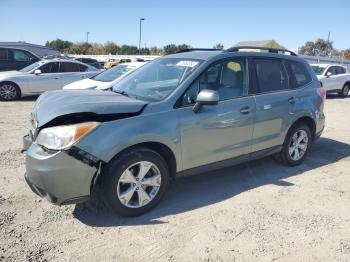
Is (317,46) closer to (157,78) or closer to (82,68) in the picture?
(82,68)

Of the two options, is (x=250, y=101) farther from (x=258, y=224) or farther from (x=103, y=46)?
(x=103, y=46)

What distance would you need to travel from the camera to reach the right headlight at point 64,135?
3.30m

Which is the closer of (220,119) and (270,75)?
(220,119)

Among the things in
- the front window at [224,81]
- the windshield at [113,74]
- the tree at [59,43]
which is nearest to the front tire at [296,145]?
the front window at [224,81]

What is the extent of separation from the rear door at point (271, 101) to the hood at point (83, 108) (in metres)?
1.77

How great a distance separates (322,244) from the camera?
11.2 feet

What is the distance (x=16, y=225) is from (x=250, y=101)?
3121 mm

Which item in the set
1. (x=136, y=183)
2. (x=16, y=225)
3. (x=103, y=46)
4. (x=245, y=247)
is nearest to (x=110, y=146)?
(x=136, y=183)

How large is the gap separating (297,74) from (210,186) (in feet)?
7.58

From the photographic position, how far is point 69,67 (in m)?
12.7

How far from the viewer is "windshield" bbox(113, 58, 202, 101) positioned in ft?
13.7

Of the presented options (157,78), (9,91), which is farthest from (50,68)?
(157,78)

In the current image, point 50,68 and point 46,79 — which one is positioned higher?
point 50,68

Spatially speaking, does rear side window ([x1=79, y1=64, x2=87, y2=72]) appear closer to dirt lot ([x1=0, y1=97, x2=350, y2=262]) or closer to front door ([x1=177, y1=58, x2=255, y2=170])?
dirt lot ([x1=0, y1=97, x2=350, y2=262])
